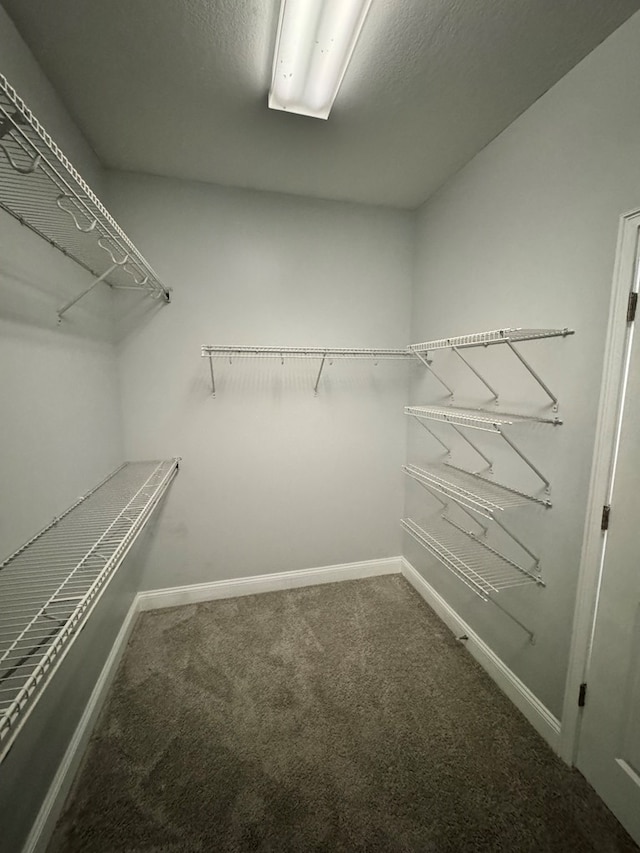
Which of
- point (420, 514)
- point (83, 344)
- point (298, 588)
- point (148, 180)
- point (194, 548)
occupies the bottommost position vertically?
point (298, 588)

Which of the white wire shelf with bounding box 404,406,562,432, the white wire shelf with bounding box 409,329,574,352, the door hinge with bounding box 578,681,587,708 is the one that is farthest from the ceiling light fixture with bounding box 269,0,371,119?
the door hinge with bounding box 578,681,587,708

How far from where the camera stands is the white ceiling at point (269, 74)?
3.39 ft

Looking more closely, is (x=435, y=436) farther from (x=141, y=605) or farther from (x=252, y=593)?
(x=141, y=605)

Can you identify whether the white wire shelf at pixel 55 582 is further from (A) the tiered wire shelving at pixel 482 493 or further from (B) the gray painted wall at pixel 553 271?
(B) the gray painted wall at pixel 553 271

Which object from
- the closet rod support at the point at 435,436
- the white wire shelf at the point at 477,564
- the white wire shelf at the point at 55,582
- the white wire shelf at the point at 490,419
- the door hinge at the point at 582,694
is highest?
the white wire shelf at the point at 490,419

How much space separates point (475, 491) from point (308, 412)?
114cm

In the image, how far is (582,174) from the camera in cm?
120

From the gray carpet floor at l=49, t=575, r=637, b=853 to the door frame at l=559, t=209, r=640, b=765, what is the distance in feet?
0.94

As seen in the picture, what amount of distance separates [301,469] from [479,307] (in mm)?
1451

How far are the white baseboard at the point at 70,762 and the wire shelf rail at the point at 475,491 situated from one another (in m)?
1.80

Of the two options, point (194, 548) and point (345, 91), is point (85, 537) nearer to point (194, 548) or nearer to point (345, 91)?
point (194, 548)

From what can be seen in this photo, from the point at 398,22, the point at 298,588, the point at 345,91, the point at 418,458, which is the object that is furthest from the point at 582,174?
the point at 298,588

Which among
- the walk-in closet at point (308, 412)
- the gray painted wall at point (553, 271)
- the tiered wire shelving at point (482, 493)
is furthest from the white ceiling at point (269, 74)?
the tiered wire shelving at point (482, 493)

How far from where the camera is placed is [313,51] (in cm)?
108
